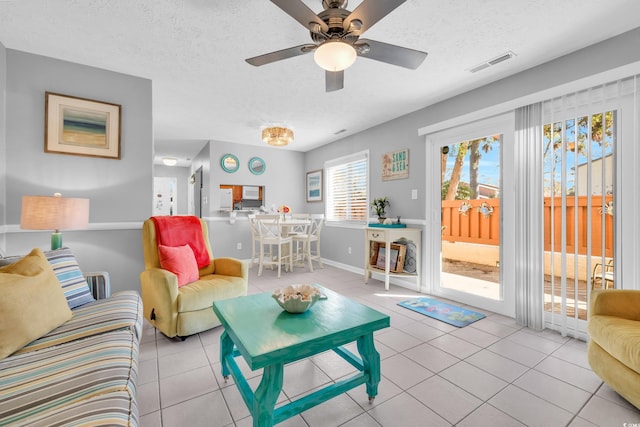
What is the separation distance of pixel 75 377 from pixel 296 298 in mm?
944

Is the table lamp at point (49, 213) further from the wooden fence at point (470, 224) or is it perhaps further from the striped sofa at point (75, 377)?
the wooden fence at point (470, 224)

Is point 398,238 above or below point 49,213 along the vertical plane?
below

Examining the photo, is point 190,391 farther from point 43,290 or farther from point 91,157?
point 91,157

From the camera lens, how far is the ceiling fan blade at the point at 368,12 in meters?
1.36

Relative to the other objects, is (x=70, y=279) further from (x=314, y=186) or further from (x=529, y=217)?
(x=314, y=186)

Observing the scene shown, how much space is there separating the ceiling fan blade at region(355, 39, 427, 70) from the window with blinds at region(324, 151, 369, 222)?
2.63m

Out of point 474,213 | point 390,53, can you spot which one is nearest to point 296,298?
point 390,53

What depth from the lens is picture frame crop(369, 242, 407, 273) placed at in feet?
12.2

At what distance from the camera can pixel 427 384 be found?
1.66m

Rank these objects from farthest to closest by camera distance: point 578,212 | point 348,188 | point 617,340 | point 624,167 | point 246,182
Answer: point 246,182 → point 348,188 → point 578,212 → point 624,167 → point 617,340

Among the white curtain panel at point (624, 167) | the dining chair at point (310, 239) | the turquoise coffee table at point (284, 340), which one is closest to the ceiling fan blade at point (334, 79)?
the turquoise coffee table at point (284, 340)

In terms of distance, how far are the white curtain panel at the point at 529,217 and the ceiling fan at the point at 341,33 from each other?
144 cm

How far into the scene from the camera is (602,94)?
2.12 meters

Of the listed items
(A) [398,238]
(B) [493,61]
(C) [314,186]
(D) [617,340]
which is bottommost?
(D) [617,340]
